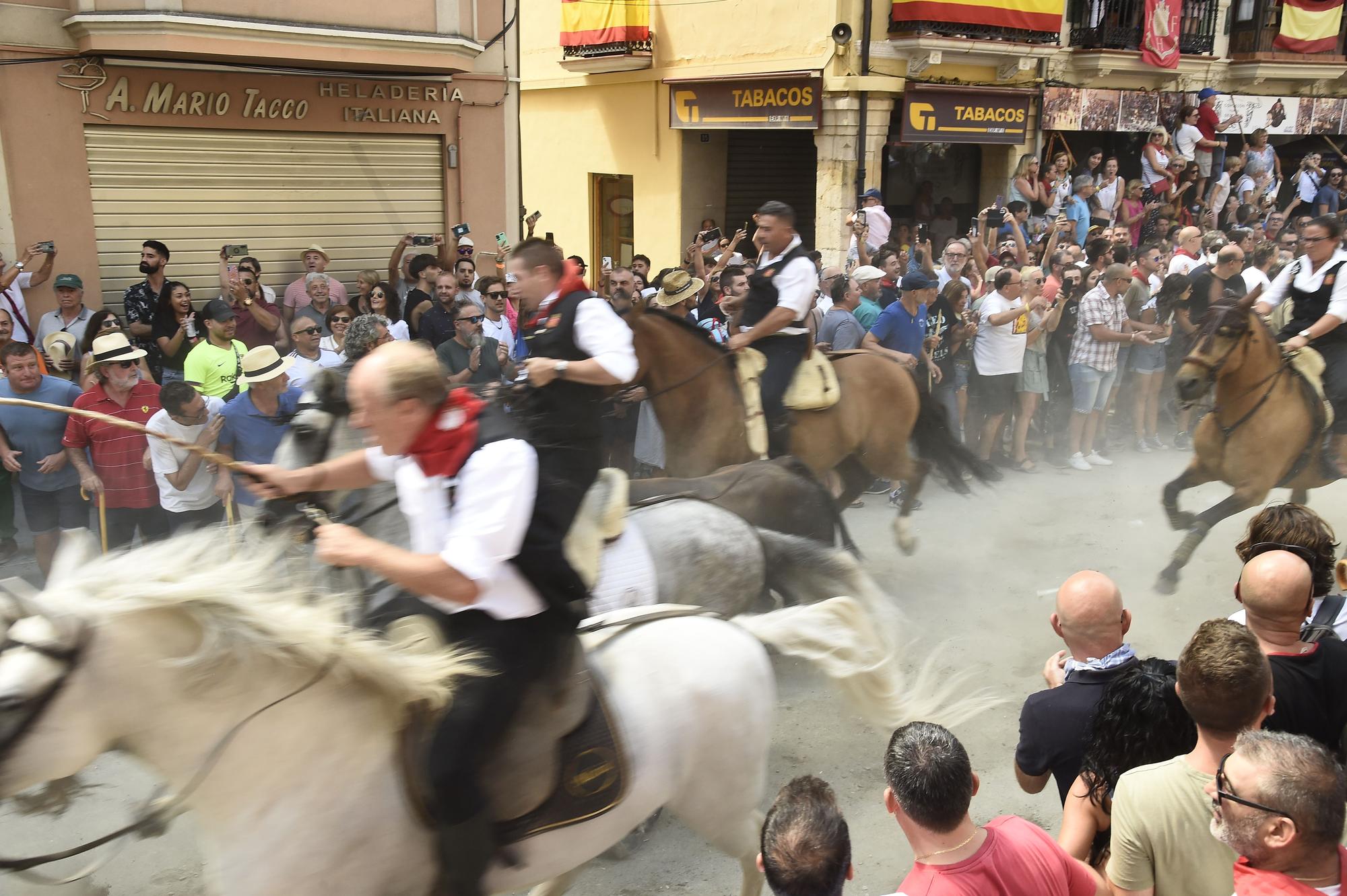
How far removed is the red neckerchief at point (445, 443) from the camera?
270 centimetres

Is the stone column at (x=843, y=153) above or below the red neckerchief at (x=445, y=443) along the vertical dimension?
above

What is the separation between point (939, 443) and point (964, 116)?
10.3 metres

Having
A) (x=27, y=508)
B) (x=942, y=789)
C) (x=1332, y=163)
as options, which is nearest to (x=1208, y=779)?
(x=942, y=789)

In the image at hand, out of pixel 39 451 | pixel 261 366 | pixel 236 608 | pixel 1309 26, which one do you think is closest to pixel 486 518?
pixel 236 608

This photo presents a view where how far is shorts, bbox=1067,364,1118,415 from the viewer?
Answer: 10.3 meters

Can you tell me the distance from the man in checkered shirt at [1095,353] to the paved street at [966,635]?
454 millimetres

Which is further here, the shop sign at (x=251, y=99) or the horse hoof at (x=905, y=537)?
the shop sign at (x=251, y=99)

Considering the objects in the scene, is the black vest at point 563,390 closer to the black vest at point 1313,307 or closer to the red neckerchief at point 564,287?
the red neckerchief at point 564,287

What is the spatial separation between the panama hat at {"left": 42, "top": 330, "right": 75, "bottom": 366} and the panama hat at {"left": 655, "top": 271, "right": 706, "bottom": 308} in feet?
13.6

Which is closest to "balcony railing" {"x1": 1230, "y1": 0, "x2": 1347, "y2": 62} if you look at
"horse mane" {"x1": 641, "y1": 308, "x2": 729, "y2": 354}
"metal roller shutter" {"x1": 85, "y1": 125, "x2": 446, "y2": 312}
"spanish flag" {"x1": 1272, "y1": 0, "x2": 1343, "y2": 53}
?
"spanish flag" {"x1": 1272, "y1": 0, "x2": 1343, "y2": 53}

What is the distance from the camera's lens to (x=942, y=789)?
229cm

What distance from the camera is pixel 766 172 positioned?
63.2ft

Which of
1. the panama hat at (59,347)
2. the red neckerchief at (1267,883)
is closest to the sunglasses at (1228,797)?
the red neckerchief at (1267,883)

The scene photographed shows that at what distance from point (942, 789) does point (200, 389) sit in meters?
5.72
